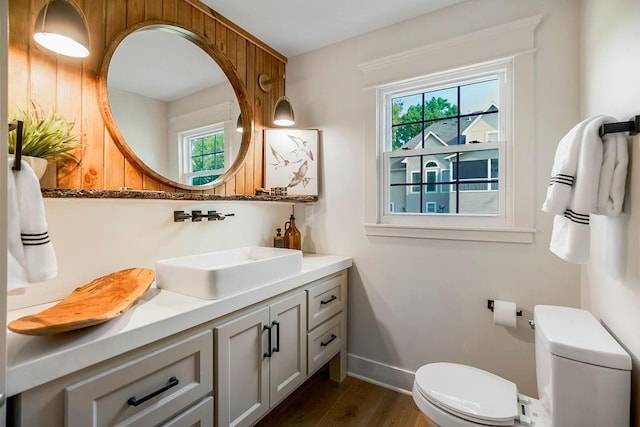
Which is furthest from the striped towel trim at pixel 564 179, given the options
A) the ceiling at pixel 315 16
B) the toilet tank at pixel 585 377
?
the ceiling at pixel 315 16

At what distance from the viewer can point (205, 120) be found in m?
1.92

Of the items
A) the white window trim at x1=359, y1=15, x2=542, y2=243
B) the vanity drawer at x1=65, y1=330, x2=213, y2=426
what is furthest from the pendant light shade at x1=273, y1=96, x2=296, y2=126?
the vanity drawer at x1=65, y1=330, x2=213, y2=426

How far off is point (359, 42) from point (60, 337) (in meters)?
2.30

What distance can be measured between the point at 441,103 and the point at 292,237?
4.53 ft

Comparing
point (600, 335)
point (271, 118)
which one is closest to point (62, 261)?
point (271, 118)

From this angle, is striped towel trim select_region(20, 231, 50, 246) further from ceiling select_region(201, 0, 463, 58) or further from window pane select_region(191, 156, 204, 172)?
ceiling select_region(201, 0, 463, 58)

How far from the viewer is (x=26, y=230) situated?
2.61 feet

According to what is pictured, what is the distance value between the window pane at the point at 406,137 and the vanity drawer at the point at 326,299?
0.99 meters

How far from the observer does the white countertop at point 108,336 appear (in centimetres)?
79

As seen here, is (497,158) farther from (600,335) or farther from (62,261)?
(62,261)

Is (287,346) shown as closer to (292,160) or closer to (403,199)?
(403,199)

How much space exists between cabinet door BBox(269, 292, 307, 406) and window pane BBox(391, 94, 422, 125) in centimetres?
137

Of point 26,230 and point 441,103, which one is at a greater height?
point 441,103

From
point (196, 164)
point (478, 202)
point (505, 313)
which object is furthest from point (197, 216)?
point (505, 313)
